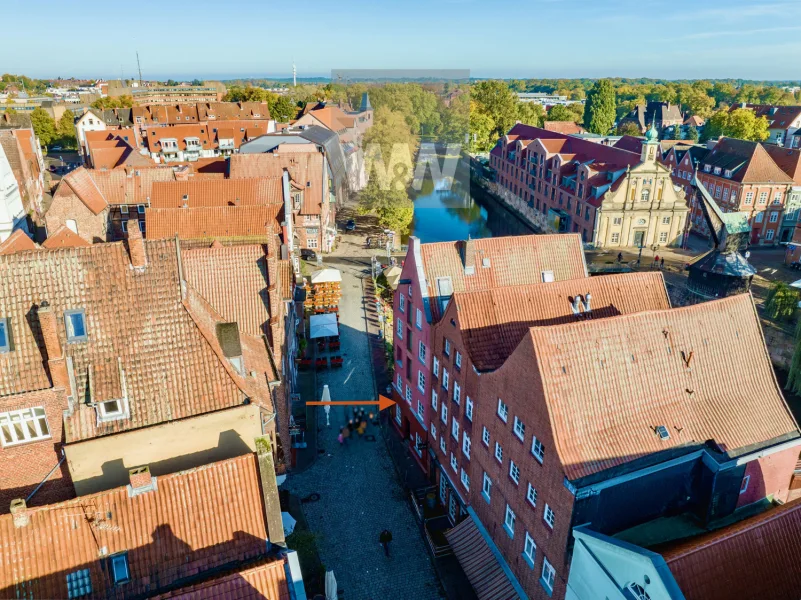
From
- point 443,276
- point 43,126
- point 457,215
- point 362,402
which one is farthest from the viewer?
point 43,126

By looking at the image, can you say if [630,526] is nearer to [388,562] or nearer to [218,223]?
[388,562]

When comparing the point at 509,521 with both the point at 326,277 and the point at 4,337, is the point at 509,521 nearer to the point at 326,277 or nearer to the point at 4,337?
the point at 4,337

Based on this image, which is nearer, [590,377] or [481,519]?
[590,377]

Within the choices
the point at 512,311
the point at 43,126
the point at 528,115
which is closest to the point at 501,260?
the point at 512,311

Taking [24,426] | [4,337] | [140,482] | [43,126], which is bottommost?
[140,482]

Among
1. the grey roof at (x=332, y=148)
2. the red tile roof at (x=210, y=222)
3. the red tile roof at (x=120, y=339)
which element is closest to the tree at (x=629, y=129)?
the grey roof at (x=332, y=148)

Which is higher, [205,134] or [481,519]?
[205,134]

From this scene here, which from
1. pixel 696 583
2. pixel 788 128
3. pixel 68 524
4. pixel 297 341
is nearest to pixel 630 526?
pixel 696 583

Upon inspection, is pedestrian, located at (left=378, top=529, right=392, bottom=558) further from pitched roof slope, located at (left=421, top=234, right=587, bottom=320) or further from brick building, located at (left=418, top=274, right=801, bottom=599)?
pitched roof slope, located at (left=421, top=234, right=587, bottom=320)
